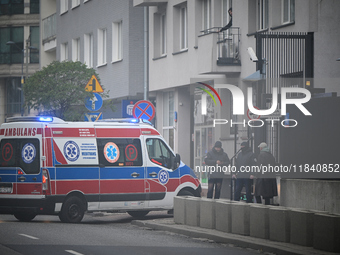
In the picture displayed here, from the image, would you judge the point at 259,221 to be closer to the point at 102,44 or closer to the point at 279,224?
the point at 279,224

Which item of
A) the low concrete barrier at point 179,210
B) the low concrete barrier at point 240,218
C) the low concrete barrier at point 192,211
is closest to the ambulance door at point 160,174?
the low concrete barrier at point 179,210

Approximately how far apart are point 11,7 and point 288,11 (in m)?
45.3

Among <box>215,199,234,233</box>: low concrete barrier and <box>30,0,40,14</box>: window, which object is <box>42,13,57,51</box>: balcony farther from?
<box>215,199,234,233</box>: low concrete barrier

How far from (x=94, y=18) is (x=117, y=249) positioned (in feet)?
87.3

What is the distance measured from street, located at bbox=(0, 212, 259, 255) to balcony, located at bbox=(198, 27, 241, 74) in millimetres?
8457

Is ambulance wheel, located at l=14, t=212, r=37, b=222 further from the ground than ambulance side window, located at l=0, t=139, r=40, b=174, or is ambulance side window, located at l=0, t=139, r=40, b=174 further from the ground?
ambulance side window, located at l=0, t=139, r=40, b=174

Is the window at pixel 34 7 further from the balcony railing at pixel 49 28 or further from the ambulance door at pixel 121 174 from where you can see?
the ambulance door at pixel 121 174

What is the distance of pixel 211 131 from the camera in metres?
28.1

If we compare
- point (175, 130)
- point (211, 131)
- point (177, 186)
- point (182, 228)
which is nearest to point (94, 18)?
point (175, 130)

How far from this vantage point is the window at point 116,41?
35.4m

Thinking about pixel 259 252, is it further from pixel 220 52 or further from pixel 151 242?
pixel 220 52

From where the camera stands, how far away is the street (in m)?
12.8

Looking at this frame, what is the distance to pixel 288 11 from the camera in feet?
74.0

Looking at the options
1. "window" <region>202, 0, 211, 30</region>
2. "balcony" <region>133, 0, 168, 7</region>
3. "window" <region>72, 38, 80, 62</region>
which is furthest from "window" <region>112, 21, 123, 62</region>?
"window" <region>202, 0, 211, 30</region>
